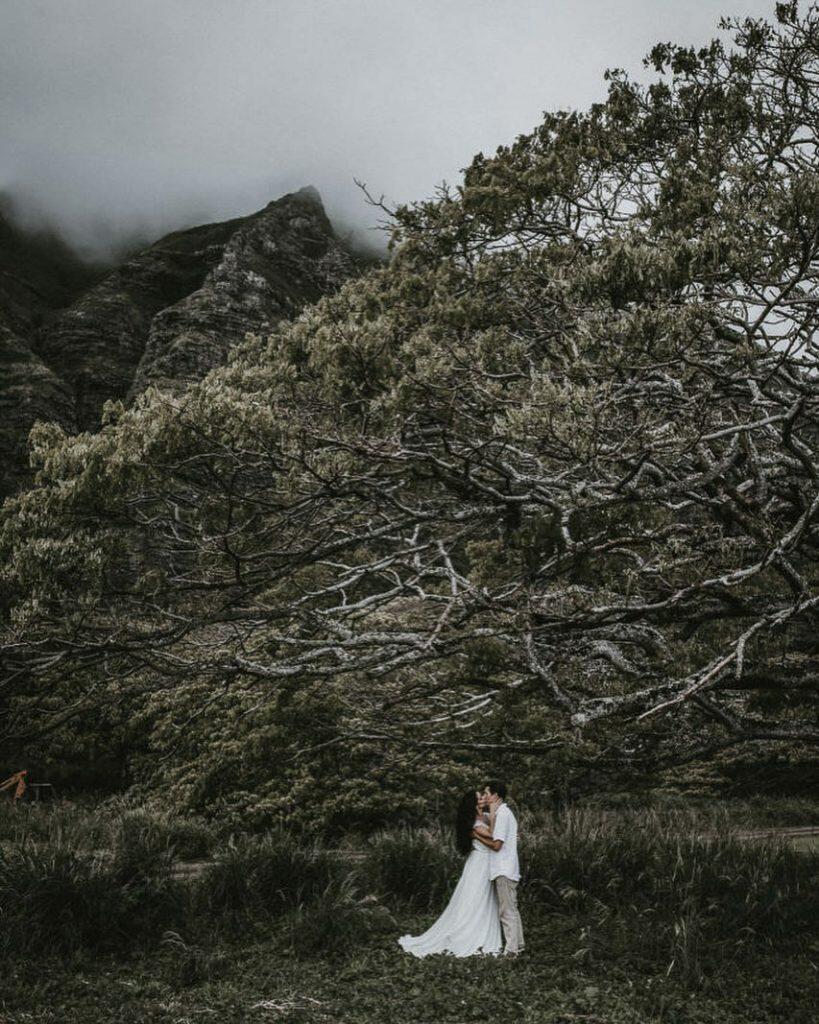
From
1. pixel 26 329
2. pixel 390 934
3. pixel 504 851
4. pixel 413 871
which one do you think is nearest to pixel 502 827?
pixel 504 851

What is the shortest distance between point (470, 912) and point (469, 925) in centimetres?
11

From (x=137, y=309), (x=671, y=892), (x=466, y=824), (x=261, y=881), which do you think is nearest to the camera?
(x=466, y=824)

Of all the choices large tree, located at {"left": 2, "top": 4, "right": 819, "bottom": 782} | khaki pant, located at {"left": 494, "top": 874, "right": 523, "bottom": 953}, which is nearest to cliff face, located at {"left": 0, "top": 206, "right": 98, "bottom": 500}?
large tree, located at {"left": 2, "top": 4, "right": 819, "bottom": 782}

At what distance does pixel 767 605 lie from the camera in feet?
23.6

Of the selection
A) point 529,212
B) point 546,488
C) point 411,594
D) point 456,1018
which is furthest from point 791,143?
point 456,1018

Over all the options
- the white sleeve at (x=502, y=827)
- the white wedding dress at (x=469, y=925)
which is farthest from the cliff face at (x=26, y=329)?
the white sleeve at (x=502, y=827)

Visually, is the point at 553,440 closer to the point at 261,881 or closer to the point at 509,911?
the point at 509,911

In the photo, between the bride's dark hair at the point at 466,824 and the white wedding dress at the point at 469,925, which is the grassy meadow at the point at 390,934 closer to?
the white wedding dress at the point at 469,925

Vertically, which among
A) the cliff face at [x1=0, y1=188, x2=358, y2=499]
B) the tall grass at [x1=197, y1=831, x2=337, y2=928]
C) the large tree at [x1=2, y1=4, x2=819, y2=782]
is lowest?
the tall grass at [x1=197, y1=831, x2=337, y2=928]

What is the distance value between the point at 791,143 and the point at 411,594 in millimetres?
5925

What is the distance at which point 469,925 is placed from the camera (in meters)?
7.38

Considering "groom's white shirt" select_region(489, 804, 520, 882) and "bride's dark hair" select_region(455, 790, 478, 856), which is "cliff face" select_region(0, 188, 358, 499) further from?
"groom's white shirt" select_region(489, 804, 520, 882)

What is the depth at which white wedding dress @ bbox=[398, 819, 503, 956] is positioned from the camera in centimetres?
729

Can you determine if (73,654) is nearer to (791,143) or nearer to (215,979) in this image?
(215,979)
